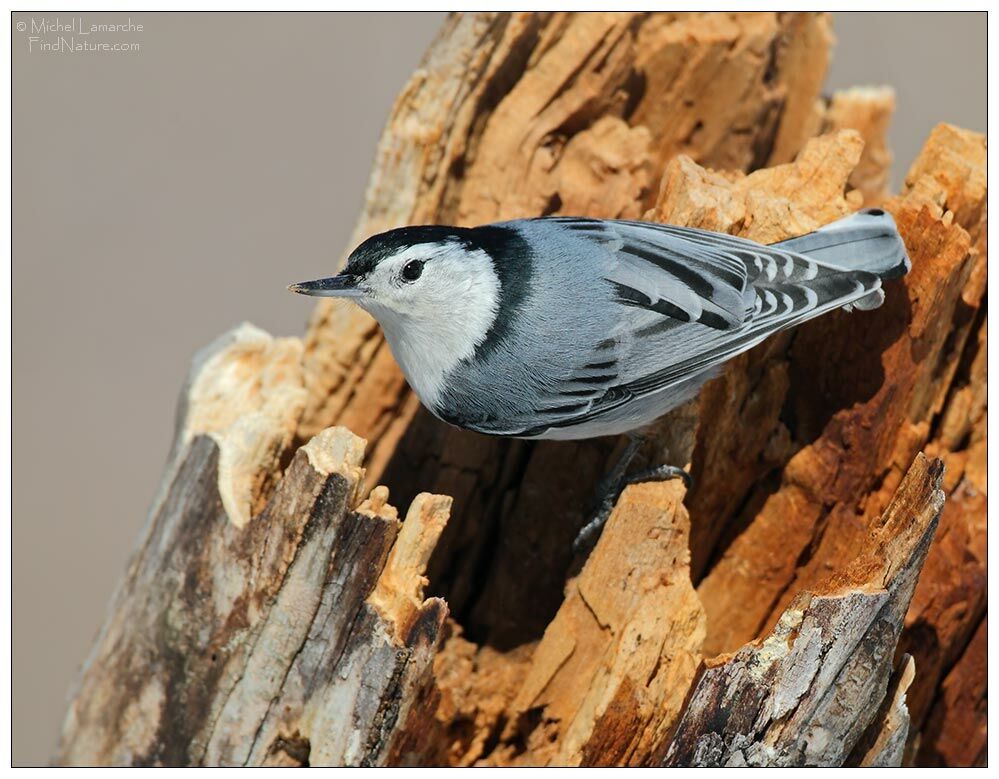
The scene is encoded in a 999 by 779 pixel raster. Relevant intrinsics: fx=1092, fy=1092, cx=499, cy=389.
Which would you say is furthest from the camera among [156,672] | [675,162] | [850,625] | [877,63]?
[877,63]

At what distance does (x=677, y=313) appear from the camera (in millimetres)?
2525

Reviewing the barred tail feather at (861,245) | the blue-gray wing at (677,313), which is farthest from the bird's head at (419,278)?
the barred tail feather at (861,245)

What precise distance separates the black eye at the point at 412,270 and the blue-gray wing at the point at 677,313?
1.35 ft

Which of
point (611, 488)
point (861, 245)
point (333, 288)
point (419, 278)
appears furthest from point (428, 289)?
point (861, 245)

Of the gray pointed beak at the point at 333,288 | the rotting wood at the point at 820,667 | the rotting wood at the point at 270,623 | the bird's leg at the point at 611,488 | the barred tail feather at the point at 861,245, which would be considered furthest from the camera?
→ the bird's leg at the point at 611,488

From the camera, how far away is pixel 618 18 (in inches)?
122

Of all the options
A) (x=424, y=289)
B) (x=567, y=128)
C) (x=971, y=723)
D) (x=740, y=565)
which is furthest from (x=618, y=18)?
(x=971, y=723)

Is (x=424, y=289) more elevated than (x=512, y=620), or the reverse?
(x=424, y=289)

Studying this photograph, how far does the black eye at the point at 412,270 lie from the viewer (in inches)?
98.8

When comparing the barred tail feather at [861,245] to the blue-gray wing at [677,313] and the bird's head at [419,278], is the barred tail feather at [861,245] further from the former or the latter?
the bird's head at [419,278]

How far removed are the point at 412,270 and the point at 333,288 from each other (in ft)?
0.63

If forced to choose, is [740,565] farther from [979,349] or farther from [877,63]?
[877,63]

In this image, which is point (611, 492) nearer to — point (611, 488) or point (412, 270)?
point (611, 488)

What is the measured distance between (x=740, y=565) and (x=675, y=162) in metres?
1.05
